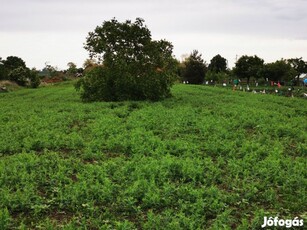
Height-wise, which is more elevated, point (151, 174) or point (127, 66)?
point (127, 66)

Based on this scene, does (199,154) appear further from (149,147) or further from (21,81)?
(21,81)

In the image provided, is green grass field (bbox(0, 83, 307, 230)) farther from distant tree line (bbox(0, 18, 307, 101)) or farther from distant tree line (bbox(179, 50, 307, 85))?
distant tree line (bbox(179, 50, 307, 85))

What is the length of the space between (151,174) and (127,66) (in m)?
10.9

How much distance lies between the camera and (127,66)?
16312mm

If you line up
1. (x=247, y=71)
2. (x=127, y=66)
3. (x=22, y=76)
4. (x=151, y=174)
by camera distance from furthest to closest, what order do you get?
(x=247, y=71) < (x=22, y=76) < (x=127, y=66) < (x=151, y=174)

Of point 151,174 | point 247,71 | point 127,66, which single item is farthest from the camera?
point 247,71

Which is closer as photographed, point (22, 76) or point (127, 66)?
point (127, 66)

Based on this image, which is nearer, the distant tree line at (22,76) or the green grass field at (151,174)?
the green grass field at (151,174)

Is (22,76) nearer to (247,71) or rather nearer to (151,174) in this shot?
(247,71)

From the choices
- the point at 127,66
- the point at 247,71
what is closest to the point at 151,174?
the point at 127,66

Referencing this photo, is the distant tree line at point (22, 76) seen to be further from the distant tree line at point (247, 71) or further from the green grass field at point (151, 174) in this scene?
the green grass field at point (151, 174)

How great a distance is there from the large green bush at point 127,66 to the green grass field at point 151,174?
19.0 feet

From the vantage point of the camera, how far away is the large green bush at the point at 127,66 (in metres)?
16.1

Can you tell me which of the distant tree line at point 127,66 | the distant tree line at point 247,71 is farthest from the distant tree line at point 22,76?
the distant tree line at point 127,66
